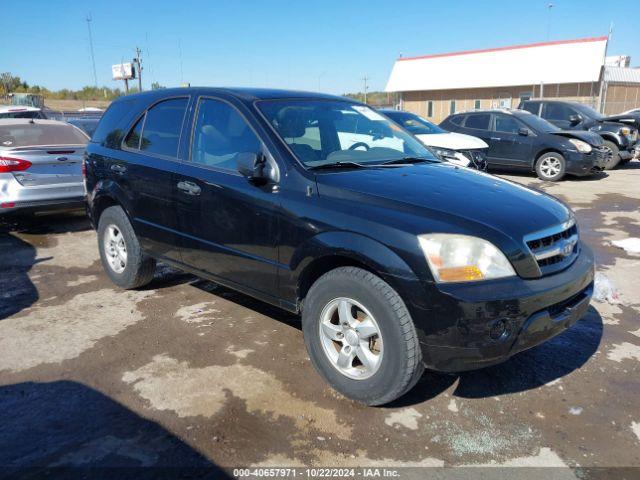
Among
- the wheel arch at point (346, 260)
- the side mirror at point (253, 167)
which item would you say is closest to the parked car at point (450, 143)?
the side mirror at point (253, 167)

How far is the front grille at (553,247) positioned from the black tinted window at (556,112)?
1248 centimetres

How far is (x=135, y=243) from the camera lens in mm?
4664

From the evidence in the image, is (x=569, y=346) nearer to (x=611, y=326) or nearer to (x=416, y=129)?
(x=611, y=326)

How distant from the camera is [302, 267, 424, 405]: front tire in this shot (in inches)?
108

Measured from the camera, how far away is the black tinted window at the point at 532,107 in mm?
14430

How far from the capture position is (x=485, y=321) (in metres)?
2.56

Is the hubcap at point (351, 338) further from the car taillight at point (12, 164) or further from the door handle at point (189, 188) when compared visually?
the car taillight at point (12, 164)

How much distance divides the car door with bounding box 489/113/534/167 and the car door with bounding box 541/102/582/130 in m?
2.63

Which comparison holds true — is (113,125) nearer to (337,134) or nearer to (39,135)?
(337,134)

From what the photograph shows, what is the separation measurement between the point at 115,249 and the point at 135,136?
3.80 feet

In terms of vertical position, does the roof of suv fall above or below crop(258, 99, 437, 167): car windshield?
above

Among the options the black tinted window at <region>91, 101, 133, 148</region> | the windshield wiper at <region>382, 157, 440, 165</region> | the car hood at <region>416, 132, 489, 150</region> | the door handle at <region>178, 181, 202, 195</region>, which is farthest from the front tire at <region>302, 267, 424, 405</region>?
the car hood at <region>416, 132, 489, 150</region>

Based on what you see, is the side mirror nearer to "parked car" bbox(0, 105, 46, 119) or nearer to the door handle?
the door handle

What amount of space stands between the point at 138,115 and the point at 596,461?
14.2 feet
